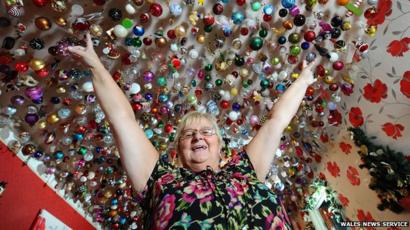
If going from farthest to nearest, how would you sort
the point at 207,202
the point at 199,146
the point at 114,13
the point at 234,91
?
the point at 234,91
the point at 114,13
the point at 199,146
the point at 207,202

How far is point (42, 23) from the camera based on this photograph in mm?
1363

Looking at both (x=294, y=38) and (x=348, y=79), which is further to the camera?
(x=348, y=79)

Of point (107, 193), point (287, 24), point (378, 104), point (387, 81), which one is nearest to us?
→ point (287, 24)

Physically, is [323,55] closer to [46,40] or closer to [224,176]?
[224,176]

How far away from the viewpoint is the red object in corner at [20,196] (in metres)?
1.84

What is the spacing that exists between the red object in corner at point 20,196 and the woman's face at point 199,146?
4.40 ft

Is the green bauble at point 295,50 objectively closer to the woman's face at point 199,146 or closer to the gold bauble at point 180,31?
the gold bauble at point 180,31

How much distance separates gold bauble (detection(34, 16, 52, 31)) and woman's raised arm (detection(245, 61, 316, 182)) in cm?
105

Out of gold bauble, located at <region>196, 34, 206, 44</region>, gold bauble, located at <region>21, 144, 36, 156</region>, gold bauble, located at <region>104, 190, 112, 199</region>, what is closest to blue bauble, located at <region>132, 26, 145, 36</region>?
gold bauble, located at <region>196, 34, 206, 44</region>

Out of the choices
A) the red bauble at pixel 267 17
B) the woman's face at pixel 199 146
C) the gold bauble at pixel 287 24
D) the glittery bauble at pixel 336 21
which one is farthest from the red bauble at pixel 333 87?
the woman's face at pixel 199 146

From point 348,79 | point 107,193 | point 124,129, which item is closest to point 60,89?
point 124,129

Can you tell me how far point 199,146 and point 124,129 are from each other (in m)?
0.28

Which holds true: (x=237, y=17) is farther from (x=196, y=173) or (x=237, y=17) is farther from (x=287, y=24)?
(x=196, y=173)

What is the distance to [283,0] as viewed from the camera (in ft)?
5.19
